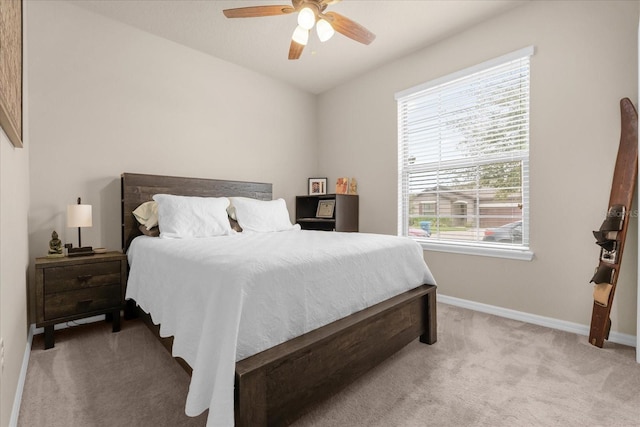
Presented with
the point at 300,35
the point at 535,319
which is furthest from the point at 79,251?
the point at 535,319

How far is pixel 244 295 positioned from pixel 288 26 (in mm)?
2707

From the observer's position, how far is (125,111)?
2.86 meters

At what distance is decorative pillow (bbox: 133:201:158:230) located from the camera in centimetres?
265

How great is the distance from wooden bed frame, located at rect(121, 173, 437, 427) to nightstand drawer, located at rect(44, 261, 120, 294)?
561 mm

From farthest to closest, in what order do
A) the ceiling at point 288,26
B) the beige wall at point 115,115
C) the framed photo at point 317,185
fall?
1. the framed photo at point 317,185
2. the ceiling at point 288,26
3. the beige wall at point 115,115

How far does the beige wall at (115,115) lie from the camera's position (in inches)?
97.2

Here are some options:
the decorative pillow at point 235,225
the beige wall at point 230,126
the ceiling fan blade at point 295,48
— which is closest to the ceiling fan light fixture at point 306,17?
the ceiling fan blade at point 295,48

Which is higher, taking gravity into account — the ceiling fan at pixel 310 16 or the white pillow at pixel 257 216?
the ceiling fan at pixel 310 16

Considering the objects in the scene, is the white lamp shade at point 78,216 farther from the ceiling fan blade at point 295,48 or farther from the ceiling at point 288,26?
the ceiling fan blade at point 295,48

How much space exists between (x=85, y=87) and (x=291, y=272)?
8.84 ft

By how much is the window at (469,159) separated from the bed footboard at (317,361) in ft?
4.35

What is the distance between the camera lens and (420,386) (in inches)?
64.6

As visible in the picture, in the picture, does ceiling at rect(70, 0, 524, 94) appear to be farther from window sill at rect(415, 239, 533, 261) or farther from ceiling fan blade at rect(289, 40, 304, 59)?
window sill at rect(415, 239, 533, 261)

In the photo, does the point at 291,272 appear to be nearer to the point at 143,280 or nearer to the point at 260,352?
the point at 260,352
